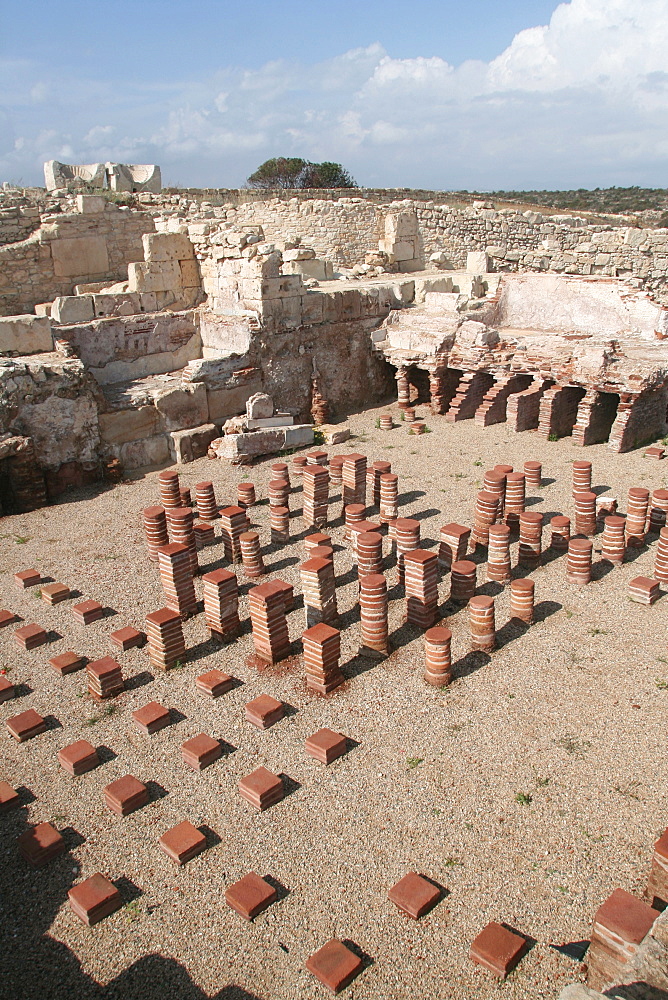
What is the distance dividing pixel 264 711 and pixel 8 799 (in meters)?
2.13

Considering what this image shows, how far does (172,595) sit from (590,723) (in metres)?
4.50

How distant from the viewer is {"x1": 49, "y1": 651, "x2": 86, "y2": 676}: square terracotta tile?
7.24 meters

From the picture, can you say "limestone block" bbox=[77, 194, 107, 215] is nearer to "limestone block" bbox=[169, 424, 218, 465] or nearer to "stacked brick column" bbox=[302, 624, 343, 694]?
"limestone block" bbox=[169, 424, 218, 465]

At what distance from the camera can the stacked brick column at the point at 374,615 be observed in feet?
23.4

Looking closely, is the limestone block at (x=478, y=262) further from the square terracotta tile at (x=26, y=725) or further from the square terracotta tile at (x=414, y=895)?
the square terracotta tile at (x=414, y=895)

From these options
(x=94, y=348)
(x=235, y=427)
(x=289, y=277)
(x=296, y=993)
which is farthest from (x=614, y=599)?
(x=94, y=348)

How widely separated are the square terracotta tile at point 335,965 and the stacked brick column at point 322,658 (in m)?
2.58

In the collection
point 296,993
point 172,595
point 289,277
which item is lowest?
point 296,993

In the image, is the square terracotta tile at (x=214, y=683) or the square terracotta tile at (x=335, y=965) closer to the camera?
the square terracotta tile at (x=335, y=965)

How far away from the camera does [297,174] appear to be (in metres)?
47.8

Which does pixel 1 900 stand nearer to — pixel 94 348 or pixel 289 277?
pixel 94 348

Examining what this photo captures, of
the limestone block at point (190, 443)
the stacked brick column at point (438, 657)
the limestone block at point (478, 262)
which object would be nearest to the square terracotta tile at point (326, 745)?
the stacked brick column at point (438, 657)

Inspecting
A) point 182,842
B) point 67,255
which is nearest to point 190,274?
point 67,255

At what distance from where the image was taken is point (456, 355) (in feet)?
48.0
